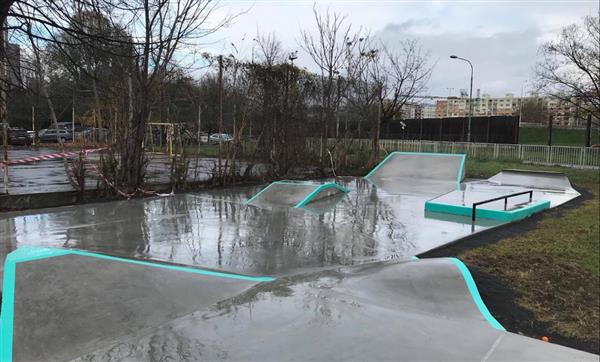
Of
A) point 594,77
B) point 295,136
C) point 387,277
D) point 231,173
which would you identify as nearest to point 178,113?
point 231,173

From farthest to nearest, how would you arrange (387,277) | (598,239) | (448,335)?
(598,239) < (387,277) < (448,335)

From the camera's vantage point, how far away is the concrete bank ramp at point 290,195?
10289 millimetres

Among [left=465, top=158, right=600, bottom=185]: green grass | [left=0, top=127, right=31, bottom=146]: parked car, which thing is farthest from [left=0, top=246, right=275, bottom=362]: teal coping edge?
[left=0, top=127, right=31, bottom=146]: parked car

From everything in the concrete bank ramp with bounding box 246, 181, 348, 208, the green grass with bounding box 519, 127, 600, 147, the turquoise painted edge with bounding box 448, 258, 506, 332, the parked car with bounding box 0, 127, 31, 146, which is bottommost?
the turquoise painted edge with bounding box 448, 258, 506, 332

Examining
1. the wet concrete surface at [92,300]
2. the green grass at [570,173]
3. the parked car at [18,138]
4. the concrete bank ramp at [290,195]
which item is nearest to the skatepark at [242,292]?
the wet concrete surface at [92,300]

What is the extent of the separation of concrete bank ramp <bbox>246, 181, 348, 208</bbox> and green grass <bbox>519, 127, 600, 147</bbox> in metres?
45.7

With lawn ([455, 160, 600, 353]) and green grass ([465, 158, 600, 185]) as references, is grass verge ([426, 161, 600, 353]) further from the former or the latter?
green grass ([465, 158, 600, 185])

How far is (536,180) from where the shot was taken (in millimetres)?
15570

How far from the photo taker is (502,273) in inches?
222

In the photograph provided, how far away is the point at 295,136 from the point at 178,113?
4.07 metres

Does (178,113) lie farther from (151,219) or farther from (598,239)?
(598,239)

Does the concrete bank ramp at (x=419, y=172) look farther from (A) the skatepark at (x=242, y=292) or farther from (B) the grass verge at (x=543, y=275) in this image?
(A) the skatepark at (x=242, y=292)

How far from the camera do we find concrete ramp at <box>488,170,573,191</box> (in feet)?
48.3

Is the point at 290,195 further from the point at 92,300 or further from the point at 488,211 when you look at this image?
the point at 92,300
